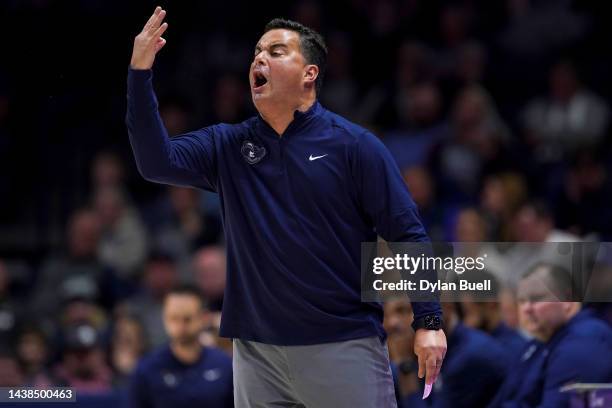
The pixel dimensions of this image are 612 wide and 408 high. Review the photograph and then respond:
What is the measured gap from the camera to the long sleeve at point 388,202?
4.49m

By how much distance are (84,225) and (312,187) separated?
5.40m

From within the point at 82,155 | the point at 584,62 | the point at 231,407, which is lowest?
the point at 231,407

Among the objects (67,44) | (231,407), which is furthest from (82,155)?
(231,407)

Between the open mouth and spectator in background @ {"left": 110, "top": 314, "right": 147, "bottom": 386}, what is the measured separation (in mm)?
4023

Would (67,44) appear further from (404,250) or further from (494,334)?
(404,250)

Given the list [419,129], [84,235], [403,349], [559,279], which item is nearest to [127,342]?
[84,235]

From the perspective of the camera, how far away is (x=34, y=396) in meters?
5.34

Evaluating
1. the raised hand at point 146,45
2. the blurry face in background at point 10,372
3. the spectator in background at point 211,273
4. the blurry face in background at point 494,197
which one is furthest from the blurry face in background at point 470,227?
the raised hand at point 146,45

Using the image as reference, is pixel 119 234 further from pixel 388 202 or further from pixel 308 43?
pixel 388 202

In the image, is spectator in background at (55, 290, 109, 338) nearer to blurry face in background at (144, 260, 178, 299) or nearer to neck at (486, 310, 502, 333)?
blurry face in background at (144, 260, 178, 299)

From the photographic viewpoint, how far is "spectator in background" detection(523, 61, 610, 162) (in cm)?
999

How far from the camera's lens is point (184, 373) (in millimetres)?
7082

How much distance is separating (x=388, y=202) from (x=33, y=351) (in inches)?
172

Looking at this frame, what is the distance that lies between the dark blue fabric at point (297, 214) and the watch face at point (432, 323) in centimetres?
3
